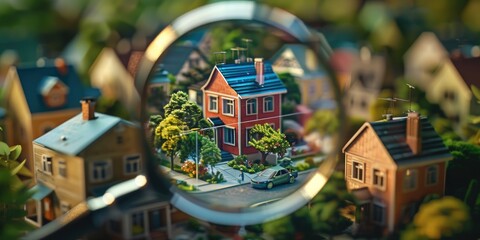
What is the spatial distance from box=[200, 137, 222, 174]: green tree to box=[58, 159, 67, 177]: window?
0.18m

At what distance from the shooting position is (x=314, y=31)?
0.85 metres

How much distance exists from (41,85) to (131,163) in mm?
316

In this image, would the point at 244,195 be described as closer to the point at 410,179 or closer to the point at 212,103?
the point at 212,103

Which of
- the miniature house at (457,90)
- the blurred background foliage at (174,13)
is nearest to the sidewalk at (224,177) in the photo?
the miniature house at (457,90)

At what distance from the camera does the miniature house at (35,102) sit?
3.22 feet

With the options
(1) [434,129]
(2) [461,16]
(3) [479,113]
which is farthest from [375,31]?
(1) [434,129]

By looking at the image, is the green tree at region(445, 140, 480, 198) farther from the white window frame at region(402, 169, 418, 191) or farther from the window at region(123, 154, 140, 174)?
the window at region(123, 154, 140, 174)

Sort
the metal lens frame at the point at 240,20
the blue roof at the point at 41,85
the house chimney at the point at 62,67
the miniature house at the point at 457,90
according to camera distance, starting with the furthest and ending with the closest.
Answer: the house chimney at the point at 62,67
the miniature house at the point at 457,90
the blue roof at the point at 41,85
the metal lens frame at the point at 240,20

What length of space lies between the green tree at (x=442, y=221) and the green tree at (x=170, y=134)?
1.16 ft

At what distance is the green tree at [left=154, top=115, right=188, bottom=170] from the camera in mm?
836

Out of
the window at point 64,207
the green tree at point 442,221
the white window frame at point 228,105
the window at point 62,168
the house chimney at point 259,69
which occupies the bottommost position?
the green tree at point 442,221

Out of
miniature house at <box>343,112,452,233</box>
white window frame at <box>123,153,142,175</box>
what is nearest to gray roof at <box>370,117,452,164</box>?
miniature house at <box>343,112,452,233</box>

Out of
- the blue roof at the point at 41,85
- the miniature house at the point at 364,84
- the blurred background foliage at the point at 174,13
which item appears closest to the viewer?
the miniature house at the point at 364,84

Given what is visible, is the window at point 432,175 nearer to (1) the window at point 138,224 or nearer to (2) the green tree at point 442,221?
(2) the green tree at point 442,221
